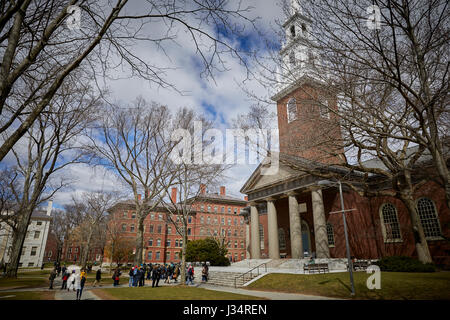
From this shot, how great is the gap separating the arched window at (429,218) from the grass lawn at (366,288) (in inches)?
334

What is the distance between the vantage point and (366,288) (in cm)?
1263

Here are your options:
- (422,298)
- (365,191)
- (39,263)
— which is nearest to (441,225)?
(365,191)

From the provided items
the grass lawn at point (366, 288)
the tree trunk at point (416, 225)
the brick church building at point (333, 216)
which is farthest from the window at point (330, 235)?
the grass lawn at point (366, 288)

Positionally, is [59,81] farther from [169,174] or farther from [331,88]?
[169,174]

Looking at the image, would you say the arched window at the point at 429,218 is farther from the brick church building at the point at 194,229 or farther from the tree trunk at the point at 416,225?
the brick church building at the point at 194,229

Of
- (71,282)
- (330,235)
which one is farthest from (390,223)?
(71,282)

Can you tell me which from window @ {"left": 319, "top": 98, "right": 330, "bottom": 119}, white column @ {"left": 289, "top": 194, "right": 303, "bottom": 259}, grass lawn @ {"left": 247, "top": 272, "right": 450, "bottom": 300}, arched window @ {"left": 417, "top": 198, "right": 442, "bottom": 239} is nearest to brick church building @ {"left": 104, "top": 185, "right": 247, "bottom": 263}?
white column @ {"left": 289, "top": 194, "right": 303, "bottom": 259}

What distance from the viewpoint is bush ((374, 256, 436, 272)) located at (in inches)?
641

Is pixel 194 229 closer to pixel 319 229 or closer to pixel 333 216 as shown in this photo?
pixel 333 216

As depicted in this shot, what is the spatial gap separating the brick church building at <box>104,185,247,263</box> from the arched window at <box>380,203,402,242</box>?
35.1m

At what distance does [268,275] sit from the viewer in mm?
19828

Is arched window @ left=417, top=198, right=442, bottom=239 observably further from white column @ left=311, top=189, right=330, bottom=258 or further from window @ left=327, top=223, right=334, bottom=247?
white column @ left=311, top=189, right=330, bottom=258

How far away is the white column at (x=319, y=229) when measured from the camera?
22.7 meters
